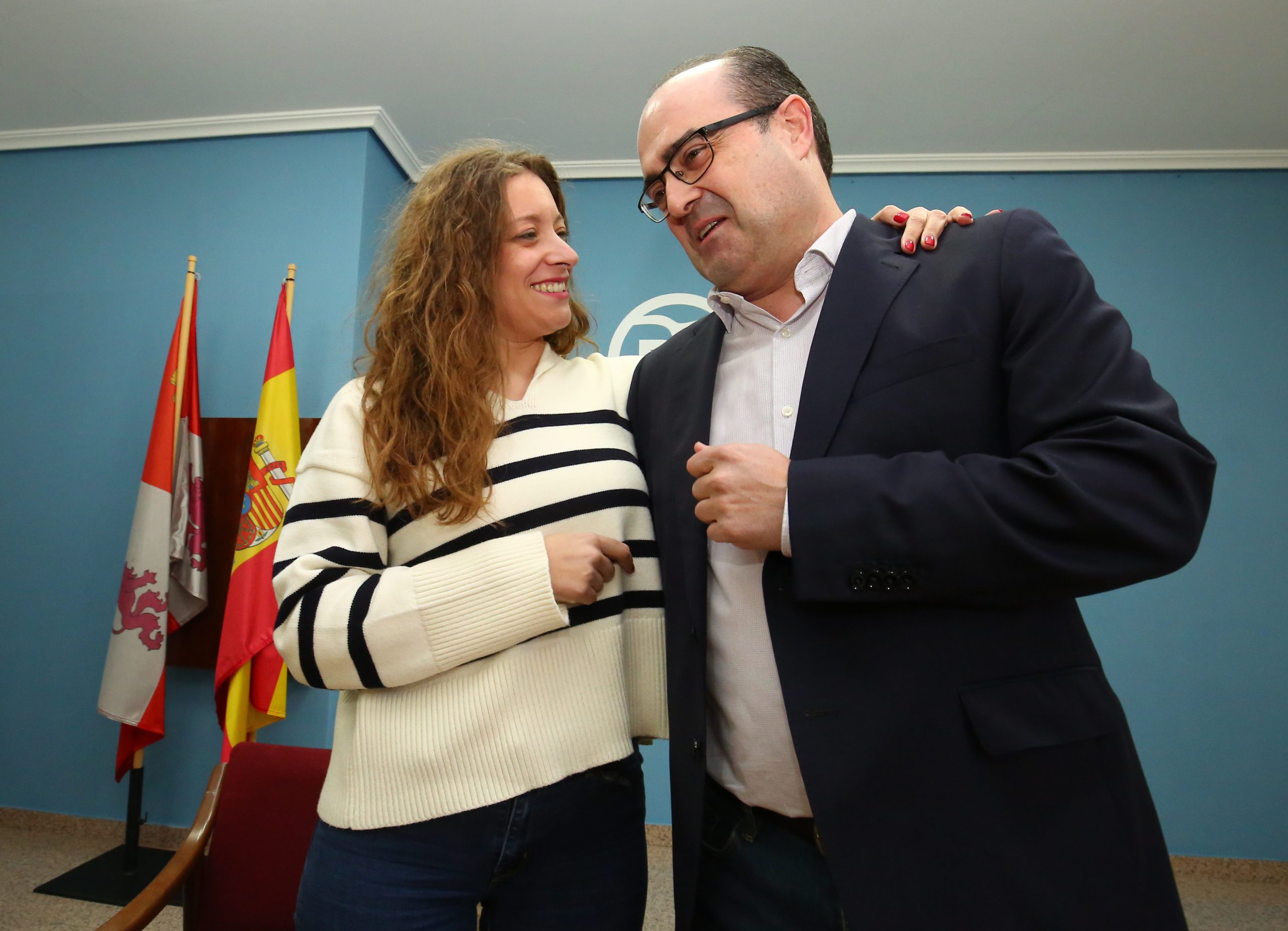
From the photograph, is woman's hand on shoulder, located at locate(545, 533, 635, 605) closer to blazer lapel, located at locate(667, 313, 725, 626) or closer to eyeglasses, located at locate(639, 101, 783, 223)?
blazer lapel, located at locate(667, 313, 725, 626)

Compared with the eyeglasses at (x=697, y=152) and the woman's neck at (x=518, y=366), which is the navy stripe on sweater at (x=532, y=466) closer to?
the woman's neck at (x=518, y=366)

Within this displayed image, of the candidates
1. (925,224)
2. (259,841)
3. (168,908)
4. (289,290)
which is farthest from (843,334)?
(168,908)

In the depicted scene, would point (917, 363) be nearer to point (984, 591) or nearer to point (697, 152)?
point (984, 591)

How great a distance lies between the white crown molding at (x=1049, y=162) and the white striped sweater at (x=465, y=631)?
315cm

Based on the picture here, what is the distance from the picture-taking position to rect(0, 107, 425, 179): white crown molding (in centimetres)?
358

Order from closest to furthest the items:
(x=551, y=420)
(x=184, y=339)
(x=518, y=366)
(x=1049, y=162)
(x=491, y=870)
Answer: (x=491, y=870), (x=551, y=420), (x=518, y=366), (x=184, y=339), (x=1049, y=162)

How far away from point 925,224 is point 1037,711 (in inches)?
27.6

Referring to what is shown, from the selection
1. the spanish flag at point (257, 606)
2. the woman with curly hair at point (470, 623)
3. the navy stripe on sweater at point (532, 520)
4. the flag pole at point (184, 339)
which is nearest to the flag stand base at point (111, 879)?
the spanish flag at point (257, 606)

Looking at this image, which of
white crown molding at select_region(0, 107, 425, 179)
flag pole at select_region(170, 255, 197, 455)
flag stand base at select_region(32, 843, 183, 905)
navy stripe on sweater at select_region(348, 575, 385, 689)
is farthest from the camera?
white crown molding at select_region(0, 107, 425, 179)

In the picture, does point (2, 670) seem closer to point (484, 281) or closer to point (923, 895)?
point (484, 281)

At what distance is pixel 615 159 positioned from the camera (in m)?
3.96

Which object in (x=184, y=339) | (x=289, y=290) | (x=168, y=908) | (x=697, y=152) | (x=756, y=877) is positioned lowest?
(x=168, y=908)

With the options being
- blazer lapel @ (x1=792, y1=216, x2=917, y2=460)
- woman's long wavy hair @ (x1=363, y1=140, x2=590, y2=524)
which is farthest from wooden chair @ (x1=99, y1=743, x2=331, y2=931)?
blazer lapel @ (x1=792, y1=216, x2=917, y2=460)

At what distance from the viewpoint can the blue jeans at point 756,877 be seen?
3.26ft
